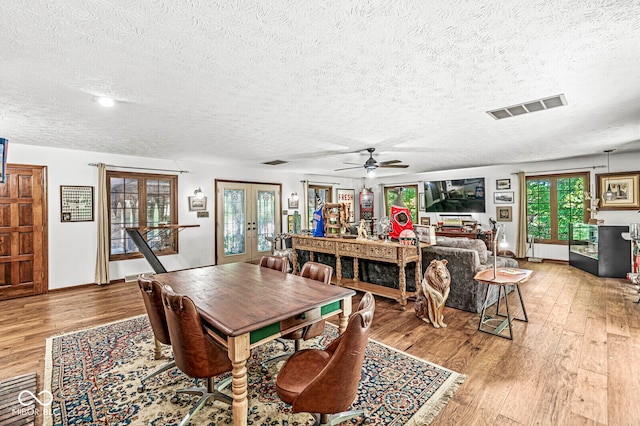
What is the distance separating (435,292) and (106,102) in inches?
158

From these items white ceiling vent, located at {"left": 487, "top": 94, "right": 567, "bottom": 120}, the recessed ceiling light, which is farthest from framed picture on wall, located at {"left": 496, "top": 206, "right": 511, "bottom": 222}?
the recessed ceiling light

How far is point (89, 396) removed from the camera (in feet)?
7.30

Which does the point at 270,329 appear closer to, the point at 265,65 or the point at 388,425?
the point at 388,425

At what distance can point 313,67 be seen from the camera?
221 cm

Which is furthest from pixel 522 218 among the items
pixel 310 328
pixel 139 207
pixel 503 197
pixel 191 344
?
pixel 139 207

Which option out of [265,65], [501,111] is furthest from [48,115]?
[501,111]

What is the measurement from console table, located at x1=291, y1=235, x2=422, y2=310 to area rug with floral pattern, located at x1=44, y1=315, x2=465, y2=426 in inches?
48.2

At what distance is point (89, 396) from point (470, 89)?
398 centimetres

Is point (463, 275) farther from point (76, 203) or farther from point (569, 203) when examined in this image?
point (76, 203)

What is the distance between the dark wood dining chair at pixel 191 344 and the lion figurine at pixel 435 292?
8.11ft

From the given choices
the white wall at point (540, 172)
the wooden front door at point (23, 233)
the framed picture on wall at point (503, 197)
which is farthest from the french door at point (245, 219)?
the framed picture on wall at point (503, 197)

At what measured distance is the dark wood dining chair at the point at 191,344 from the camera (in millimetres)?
1758

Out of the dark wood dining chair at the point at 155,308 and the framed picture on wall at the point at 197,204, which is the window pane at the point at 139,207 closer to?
the framed picture on wall at the point at 197,204

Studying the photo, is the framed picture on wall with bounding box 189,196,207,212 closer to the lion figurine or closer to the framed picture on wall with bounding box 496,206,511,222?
the lion figurine
